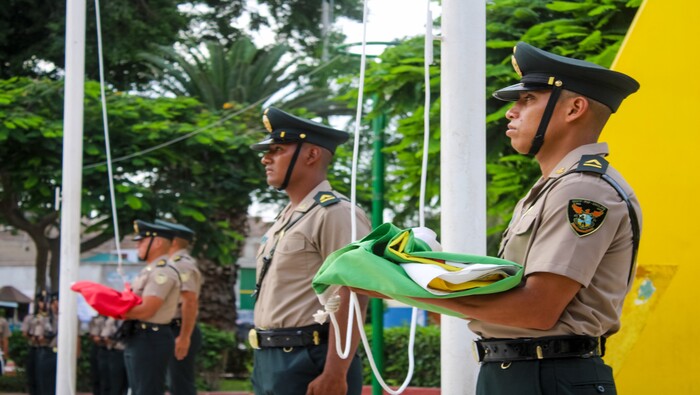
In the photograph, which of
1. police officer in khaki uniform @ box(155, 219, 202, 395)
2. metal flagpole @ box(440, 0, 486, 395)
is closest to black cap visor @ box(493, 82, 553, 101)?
metal flagpole @ box(440, 0, 486, 395)

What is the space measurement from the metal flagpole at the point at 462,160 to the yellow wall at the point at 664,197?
1.31 meters

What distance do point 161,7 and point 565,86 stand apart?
17.0m

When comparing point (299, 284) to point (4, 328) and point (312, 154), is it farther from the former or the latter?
point (4, 328)

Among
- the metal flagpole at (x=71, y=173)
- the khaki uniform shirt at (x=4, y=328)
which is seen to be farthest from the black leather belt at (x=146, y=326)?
the khaki uniform shirt at (x=4, y=328)

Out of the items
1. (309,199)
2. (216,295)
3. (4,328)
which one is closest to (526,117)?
(309,199)

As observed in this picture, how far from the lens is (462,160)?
352 cm

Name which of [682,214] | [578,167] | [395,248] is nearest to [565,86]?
[578,167]

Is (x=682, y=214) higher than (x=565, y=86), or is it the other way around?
(x=565, y=86)

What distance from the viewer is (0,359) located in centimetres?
1424

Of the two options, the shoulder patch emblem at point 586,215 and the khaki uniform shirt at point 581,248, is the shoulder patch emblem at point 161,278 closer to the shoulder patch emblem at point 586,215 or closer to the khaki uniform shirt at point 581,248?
the khaki uniform shirt at point 581,248

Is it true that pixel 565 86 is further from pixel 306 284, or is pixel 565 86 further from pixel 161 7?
pixel 161 7

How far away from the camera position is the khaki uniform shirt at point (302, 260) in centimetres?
436

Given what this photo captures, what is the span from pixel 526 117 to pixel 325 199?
1706 millimetres

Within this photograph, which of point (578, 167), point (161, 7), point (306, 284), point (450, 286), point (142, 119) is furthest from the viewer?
point (161, 7)
